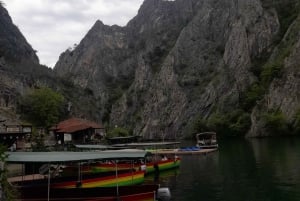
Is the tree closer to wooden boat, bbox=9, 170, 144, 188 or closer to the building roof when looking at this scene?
the building roof

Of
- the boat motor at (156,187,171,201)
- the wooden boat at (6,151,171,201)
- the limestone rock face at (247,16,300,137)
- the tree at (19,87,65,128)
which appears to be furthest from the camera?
the limestone rock face at (247,16,300,137)

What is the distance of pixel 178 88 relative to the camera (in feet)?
630

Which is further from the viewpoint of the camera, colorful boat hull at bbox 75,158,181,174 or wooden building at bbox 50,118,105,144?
wooden building at bbox 50,118,105,144

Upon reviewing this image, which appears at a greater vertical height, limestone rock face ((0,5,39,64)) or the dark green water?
limestone rock face ((0,5,39,64))

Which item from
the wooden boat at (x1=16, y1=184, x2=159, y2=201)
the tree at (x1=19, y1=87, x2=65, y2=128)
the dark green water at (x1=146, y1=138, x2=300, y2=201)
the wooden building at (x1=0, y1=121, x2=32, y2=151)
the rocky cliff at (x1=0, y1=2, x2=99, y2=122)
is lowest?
the dark green water at (x1=146, y1=138, x2=300, y2=201)

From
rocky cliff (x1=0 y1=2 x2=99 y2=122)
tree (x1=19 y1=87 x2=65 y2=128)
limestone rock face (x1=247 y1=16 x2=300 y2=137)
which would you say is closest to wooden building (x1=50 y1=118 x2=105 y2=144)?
tree (x1=19 y1=87 x2=65 y2=128)

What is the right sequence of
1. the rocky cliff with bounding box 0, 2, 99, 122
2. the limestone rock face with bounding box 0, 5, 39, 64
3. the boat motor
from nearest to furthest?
the boat motor
the rocky cliff with bounding box 0, 2, 99, 122
the limestone rock face with bounding box 0, 5, 39, 64

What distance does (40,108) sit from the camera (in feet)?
382

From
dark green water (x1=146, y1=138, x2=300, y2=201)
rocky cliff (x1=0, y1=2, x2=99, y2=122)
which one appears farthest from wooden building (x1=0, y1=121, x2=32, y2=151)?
dark green water (x1=146, y1=138, x2=300, y2=201)

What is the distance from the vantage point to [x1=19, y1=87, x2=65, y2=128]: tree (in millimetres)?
116500

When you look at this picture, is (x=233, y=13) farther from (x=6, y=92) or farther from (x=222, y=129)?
(x=6, y=92)

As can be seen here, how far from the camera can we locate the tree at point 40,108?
4587 inches

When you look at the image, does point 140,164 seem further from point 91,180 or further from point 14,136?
point 14,136

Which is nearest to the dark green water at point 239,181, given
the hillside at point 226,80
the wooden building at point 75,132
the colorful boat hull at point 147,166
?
the colorful boat hull at point 147,166
